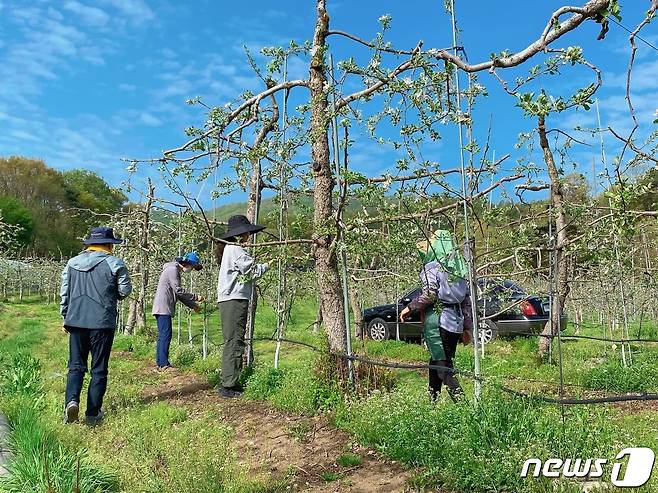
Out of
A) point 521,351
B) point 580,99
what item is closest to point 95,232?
point 580,99

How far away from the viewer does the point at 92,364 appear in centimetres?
555

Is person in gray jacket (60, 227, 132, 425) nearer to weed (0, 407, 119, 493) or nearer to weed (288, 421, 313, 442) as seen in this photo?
weed (0, 407, 119, 493)

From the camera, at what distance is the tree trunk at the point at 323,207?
18.1ft

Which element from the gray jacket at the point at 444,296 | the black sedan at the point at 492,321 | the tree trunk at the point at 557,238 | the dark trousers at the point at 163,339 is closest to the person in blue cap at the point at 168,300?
the dark trousers at the point at 163,339

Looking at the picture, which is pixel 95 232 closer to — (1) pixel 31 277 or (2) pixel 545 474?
(2) pixel 545 474

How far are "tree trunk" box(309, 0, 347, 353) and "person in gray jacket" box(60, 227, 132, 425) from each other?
6.19 feet

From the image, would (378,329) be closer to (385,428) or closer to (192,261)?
(192,261)

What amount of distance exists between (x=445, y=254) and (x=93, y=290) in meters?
3.29

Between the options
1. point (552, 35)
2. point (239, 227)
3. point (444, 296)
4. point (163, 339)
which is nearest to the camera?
point (552, 35)

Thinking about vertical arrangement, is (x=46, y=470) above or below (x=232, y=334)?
below

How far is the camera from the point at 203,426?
4.96 metres

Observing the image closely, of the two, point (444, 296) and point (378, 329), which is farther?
point (378, 329)

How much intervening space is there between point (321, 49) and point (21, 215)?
162 feet

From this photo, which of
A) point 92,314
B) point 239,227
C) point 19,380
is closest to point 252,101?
point 239,227
